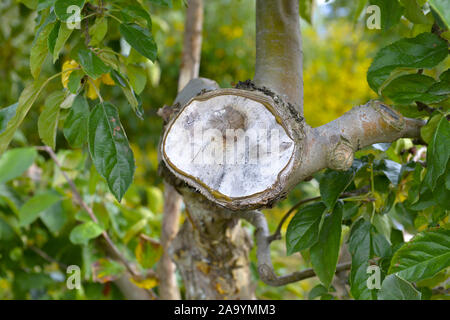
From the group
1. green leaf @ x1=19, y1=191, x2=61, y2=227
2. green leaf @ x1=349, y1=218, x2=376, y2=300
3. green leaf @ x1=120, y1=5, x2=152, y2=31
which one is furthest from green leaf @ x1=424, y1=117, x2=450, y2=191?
green leaf @ x1=19, y1=191, x2=61, y2=227

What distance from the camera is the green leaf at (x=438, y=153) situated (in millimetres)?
442

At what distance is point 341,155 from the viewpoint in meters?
0.47

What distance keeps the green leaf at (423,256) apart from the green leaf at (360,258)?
0.08m

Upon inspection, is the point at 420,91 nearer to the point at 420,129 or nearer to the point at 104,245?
the point at 420,129

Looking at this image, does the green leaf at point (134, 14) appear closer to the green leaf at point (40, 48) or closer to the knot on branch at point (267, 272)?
the green leaf at point (40, 48)

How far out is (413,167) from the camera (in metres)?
0.58

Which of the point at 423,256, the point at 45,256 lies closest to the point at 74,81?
the point at 423,256

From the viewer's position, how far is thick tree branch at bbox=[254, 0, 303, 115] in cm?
55

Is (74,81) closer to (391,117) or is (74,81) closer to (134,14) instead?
(134,14)

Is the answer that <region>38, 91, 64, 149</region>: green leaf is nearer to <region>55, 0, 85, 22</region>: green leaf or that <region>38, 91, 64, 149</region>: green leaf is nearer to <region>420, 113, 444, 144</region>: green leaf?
<region>55, 0, 85, 22</region>: green leaf

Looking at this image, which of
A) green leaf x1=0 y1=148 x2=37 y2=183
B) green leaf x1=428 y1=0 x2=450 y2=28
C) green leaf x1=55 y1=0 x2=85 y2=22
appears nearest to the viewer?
green leaf x1=428 y1=0 x2=450 y2=28

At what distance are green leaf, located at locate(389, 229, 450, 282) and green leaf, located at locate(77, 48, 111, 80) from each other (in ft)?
1.15
